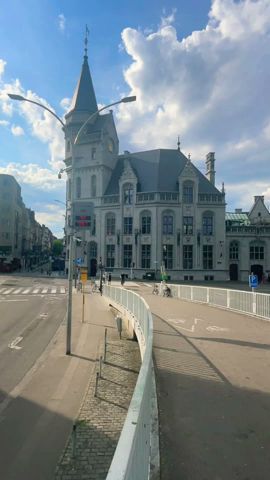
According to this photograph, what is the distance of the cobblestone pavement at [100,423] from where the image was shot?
609 centimetres

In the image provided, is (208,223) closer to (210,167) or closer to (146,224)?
(146,224)

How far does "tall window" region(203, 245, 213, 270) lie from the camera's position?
59094mm

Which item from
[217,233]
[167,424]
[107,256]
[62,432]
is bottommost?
[62,432]

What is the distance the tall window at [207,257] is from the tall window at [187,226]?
3.51m

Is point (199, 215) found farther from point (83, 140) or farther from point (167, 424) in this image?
point (167, 424)

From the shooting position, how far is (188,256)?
59062mm

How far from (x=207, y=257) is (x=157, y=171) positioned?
1682 centimetres

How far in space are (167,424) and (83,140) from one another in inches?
2526

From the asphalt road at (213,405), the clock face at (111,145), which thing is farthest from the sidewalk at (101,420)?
the clock face at (111,145)

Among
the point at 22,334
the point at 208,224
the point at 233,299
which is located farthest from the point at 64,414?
the point at 208,224

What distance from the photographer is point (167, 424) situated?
211 inches

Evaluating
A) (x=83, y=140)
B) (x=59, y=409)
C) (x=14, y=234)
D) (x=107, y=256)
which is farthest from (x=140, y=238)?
(x=59, y=409)

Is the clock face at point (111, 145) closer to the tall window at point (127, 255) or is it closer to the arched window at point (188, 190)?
the arched window at point (188, 190)

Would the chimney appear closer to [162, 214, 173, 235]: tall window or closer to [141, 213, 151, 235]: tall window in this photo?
[162, 214, 173, 235]: tall window
